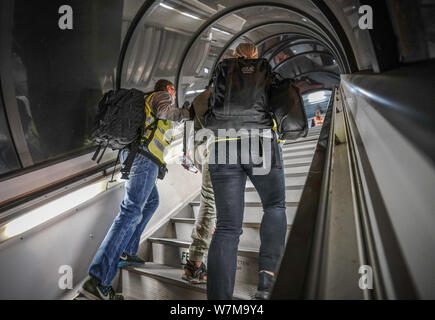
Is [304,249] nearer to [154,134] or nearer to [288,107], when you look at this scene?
[288,107]

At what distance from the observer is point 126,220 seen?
1769 mm

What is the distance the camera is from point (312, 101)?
999 centimetres

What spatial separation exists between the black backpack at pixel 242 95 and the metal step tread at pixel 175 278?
0.98 meters

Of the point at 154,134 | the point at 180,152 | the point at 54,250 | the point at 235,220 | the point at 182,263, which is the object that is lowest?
the point at 182,263

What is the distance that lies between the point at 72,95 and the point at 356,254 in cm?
249

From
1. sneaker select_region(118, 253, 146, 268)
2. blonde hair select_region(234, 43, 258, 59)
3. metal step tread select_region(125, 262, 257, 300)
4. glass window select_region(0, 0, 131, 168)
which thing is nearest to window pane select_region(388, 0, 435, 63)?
blonde hair select_region(234, 43, 258, 59)

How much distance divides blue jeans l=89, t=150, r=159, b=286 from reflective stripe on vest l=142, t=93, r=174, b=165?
100 mm

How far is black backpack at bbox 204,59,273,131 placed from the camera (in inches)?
48.8

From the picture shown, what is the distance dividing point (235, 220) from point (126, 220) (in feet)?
3.04

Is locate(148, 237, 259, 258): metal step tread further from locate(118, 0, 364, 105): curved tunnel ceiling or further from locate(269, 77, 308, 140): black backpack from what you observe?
locate(118, 0, 364, 105): curved tunnel ceiling

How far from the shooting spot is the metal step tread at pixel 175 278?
1484mm

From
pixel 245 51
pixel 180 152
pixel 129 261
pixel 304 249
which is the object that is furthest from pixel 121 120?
pixel 304 249

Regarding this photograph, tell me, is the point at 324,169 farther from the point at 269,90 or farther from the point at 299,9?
the point at 299,9

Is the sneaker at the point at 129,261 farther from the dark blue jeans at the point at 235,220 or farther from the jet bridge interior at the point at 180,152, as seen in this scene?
the dark blue jeans at the point at 235,220
